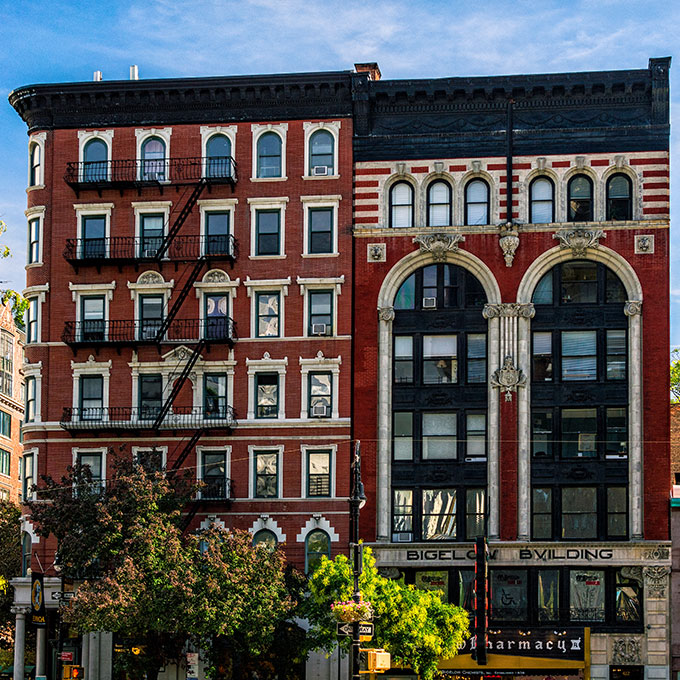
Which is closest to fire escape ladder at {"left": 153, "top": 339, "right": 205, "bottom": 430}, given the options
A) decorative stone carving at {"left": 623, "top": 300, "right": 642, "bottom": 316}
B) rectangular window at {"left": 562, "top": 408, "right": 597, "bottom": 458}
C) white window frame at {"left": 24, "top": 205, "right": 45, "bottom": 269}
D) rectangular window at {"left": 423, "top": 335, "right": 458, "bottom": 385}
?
white window frame at {"left": 24, "top": 205, "right": 45, "bottom": 269}

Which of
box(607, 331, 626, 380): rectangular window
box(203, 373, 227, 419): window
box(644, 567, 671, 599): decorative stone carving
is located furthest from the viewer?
box(203, 373, 227, 419): window

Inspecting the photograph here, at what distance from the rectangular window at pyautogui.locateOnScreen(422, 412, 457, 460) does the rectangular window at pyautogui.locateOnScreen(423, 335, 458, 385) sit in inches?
60.2

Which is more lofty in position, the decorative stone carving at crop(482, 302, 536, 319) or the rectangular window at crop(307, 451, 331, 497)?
the decorative stone carving at crop(482, 302, 536, 319)

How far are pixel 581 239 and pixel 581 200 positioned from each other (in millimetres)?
2027

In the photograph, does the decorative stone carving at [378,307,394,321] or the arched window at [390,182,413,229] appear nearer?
the decorative stone carving at [378,307,394,321]

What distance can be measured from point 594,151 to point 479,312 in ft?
27.6

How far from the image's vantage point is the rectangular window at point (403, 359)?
2411 inches

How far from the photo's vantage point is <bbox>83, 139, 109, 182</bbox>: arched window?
210 feet

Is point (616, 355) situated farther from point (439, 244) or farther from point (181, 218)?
point (181, 218)

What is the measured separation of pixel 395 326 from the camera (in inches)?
2420

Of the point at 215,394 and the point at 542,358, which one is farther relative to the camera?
the point at 215,394

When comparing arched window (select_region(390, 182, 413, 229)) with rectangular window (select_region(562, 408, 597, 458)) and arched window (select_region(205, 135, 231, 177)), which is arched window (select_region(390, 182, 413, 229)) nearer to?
arched window (select_region(205, 135, 231, 177))

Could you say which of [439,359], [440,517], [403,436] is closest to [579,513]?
[440,517]

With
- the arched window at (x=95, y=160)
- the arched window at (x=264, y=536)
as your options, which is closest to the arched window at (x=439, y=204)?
the arched window at (x=95, y=160)
